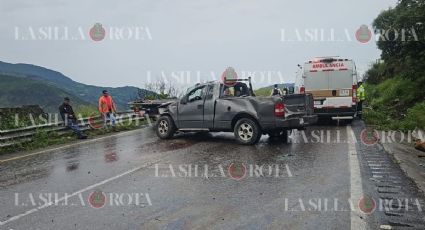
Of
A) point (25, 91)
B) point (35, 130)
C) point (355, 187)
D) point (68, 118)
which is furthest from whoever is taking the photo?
point (25, 91)

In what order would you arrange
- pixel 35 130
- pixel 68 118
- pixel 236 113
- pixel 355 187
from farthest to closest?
pixel 68 118, pixel 35 130, pixel 236 113, pixel 355 187

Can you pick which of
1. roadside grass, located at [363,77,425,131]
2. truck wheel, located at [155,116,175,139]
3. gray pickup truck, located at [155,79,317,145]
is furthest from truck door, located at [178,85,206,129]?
roadside grass, located at [363,77,425,131]

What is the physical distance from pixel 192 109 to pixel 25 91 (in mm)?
92996

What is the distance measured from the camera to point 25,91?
9494cm

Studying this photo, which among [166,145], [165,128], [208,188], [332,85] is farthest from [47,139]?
[332,85]

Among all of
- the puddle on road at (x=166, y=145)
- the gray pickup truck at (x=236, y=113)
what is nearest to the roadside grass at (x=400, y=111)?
the gray pickup truck at (x=236, y=113)

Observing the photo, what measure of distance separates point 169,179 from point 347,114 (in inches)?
404

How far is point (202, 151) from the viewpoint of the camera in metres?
10.6

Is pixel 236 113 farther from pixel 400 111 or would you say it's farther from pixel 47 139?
pixel 400 111

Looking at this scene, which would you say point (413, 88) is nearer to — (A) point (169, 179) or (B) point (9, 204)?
(A) point (169, 179)

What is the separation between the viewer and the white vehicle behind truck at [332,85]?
51.3 ft

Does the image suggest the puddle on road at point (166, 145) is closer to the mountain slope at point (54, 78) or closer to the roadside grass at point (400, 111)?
the roadside grass at point (400, 111)

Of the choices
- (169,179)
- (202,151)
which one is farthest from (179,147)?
(169,179)

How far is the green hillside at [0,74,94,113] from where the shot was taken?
87744 millimetres
